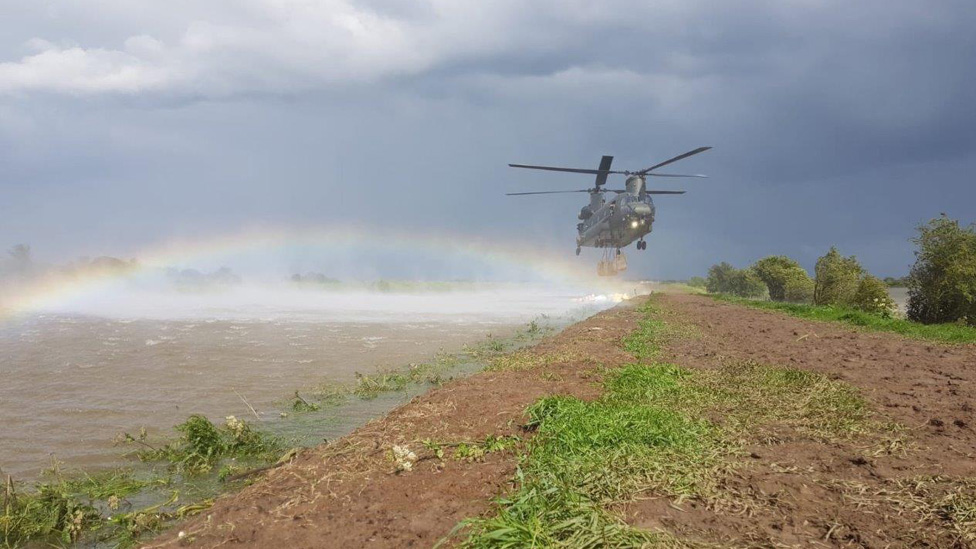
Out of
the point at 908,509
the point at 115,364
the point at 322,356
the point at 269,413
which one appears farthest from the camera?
the point at 322,356

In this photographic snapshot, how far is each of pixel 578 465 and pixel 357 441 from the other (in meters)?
3.34

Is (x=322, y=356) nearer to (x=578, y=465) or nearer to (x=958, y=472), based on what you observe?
(x=578, y=465)

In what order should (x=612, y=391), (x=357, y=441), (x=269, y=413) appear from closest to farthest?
(x=357, y=441) → (x=612, y=391) → (x=269, y=413)

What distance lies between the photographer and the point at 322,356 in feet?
65.9

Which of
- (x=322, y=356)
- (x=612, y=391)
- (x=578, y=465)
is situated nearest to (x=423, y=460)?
(x=578, y=465)

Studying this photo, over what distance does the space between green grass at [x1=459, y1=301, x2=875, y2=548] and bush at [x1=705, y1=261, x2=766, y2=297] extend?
7705 centimetres

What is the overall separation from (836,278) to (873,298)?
43.0ft

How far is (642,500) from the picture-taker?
4.76 m

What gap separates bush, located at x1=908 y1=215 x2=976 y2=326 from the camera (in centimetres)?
2952

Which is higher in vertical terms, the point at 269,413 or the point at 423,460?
the point at 423,460

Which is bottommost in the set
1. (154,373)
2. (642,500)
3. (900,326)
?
(154,373)

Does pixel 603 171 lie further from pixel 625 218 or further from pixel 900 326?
pixel 900 326

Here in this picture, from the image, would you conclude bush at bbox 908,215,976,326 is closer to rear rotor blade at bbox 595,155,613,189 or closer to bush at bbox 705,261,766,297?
rear rotor blade at bbox 595,155,613,189

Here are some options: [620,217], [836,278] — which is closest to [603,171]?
[620,217]
